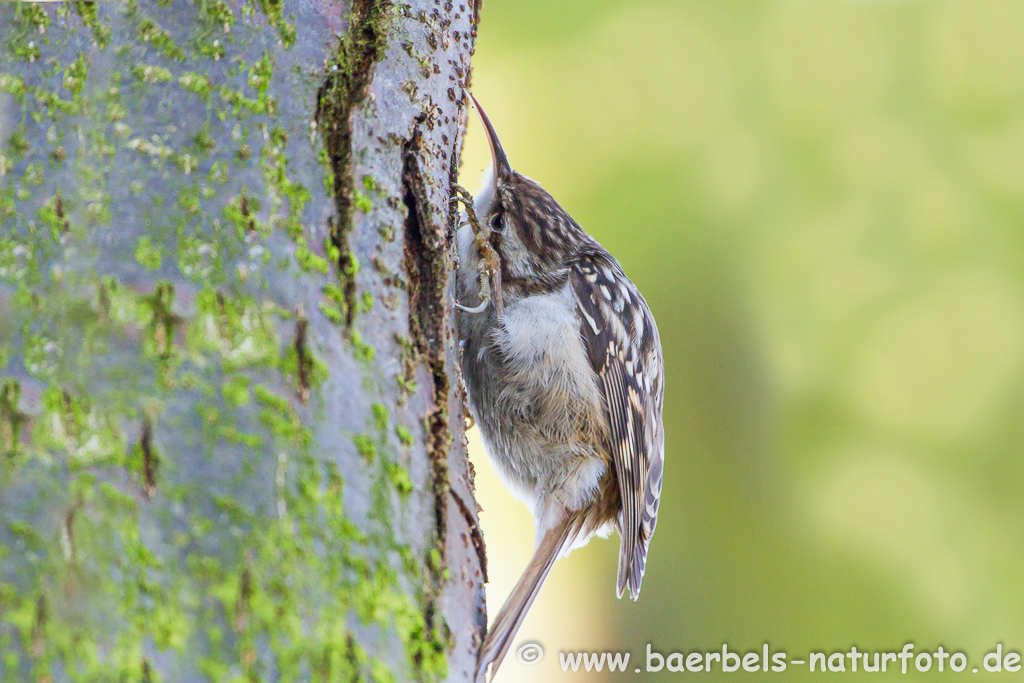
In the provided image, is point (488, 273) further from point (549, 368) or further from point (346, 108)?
point (346, 108)

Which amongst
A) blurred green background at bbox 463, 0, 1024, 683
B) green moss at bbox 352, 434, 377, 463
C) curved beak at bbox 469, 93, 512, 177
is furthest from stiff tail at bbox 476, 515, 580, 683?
blurred green background at bbox 463, 0, 1024, 683

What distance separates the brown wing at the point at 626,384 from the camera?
7.95 ft

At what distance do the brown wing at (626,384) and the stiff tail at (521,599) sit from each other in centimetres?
17

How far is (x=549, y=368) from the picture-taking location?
7.73ft

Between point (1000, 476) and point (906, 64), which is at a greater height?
point (906, 64)

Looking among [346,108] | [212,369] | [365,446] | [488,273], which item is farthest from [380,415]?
[488,273]

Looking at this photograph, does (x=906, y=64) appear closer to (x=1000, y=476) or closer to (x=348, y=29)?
(x=1000, y=476)

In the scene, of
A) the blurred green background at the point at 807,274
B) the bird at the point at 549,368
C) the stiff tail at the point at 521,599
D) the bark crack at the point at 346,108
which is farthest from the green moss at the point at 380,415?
the blurred green background at the point at 807,274

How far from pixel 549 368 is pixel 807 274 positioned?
225 centimetres

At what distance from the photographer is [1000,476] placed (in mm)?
4039

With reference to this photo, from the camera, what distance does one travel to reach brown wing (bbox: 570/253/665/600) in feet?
7.95

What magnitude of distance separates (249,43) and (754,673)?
325 cm

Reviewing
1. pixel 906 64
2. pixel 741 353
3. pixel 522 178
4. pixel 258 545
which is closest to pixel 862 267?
pixel 741 353

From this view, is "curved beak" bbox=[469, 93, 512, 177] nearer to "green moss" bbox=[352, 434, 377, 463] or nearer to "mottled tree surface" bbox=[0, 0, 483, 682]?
"mottled tree surface" bbox=[0, 0, 483, 682]
